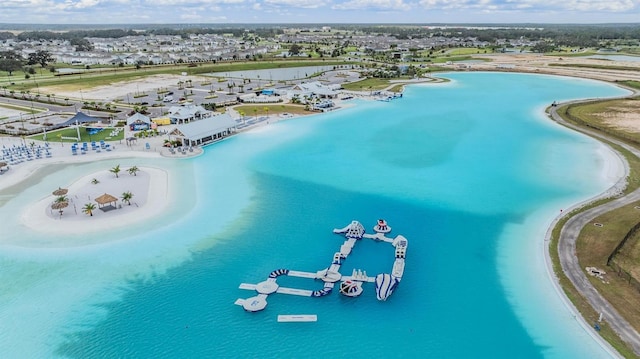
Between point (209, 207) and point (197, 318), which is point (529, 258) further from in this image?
point (209, 207)

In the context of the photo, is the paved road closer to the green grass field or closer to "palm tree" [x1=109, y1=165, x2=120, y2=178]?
"palm tree" [x1=109, y1=165, x2=120, y2=178]

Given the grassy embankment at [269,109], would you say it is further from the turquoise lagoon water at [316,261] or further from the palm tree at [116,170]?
the palm tree at [116,170]

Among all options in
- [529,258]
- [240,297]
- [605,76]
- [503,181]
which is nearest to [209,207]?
[240,297]

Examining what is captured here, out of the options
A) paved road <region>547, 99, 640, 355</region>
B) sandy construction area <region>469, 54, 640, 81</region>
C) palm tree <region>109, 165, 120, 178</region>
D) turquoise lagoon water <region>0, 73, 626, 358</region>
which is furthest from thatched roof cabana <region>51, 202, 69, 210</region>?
sandy construction area <region>469, 54, 640, 81</region>

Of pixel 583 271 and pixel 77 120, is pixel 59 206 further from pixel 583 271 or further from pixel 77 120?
pixel 583 271

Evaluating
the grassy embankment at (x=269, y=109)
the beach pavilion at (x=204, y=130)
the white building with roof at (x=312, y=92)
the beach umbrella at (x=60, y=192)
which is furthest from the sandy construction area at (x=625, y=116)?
the beach umbrella at (x=60, y=192)
